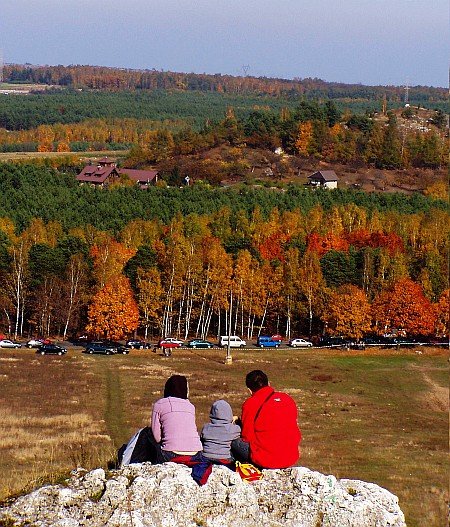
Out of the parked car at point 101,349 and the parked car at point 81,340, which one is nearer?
the parked car at point 101,349

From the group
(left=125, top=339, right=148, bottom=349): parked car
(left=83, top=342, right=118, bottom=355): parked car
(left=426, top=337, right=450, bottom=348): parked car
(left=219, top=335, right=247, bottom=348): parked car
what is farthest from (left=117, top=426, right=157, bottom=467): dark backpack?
(left=426, top=337, right=450, bottom=348): parked car

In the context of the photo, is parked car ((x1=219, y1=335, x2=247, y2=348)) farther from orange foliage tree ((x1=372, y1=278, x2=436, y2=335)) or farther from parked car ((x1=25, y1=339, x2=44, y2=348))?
parked car ((x1=25, y1=339, x2=44, y2=348))

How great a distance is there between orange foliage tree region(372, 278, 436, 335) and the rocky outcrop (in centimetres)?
4713

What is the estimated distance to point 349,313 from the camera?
5484 centimetres

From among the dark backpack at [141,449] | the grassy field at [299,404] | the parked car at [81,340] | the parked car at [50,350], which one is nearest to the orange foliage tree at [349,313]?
the grassy field at [299,404]

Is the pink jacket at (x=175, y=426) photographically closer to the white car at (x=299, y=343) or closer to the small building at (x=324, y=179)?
Answer: the white car at (x=299, y=343)

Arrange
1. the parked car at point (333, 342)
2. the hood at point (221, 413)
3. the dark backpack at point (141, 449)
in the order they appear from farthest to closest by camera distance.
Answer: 1. the parked car at point (333, 342)
2. the dark backpack at point (141, 449)
3. the hood at point (221, 413)

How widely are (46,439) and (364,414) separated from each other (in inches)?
566

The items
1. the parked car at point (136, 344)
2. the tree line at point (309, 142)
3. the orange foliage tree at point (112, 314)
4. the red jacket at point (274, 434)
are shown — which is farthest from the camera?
the tree line at point (309, 142)

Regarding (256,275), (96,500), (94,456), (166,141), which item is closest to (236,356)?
(256,275)

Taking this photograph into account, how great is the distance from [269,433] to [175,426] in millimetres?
1078

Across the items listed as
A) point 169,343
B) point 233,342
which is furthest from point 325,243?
point 169,343

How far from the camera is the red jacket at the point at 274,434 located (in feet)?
31.0

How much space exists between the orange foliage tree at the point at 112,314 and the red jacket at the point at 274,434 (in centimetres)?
4436
